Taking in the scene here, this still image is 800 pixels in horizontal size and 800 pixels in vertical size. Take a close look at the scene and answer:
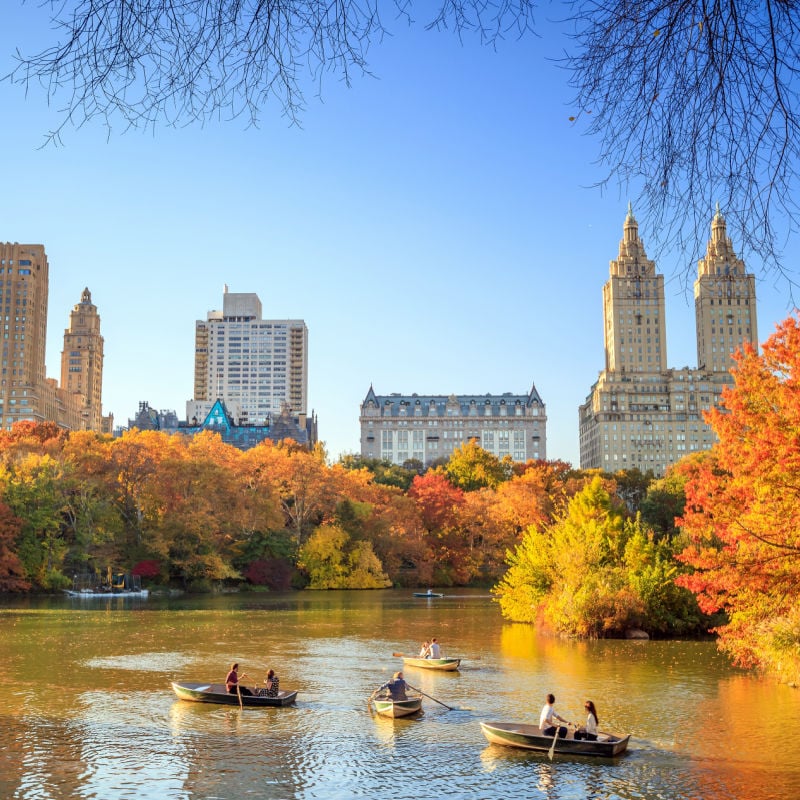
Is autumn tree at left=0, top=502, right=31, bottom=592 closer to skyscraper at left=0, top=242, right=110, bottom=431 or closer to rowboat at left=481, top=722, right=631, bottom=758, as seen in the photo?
rowboat at left=481, top=722, right=631, bottom=758

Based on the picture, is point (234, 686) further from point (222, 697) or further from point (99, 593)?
point (99, 593)

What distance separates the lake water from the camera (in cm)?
1388

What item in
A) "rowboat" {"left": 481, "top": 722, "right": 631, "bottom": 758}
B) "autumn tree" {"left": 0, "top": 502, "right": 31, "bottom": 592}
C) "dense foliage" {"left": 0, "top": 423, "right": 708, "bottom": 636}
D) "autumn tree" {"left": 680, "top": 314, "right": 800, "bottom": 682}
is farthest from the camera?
"autumn tree" {"left": 0, "top": 502, "right": 31, "bottom": 592}

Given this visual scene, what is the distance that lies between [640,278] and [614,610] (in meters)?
30.4

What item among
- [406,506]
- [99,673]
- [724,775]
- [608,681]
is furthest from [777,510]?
[406,506]

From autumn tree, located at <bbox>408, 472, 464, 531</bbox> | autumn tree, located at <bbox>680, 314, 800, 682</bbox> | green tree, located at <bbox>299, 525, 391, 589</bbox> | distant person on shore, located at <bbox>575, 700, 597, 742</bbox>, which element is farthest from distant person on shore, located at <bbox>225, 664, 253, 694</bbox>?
autumn tree, located at <bbox>408, 472, 464, 531</bbox>

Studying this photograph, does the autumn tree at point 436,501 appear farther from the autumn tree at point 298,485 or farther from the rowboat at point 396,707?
the rowboat at point 396,707

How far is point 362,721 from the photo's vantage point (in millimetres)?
18438

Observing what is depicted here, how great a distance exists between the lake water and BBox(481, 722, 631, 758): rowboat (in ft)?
0.62

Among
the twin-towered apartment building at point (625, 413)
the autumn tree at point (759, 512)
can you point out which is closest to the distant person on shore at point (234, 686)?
the autumn tree at point (759, 512)

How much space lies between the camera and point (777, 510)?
2192 centimetres

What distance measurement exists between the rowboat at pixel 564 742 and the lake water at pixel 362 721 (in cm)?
19

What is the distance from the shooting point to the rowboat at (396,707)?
18703 millimetres

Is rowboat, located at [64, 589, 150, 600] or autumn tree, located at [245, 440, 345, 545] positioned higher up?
autumn tree, located at [245, 440, 345, 545]
